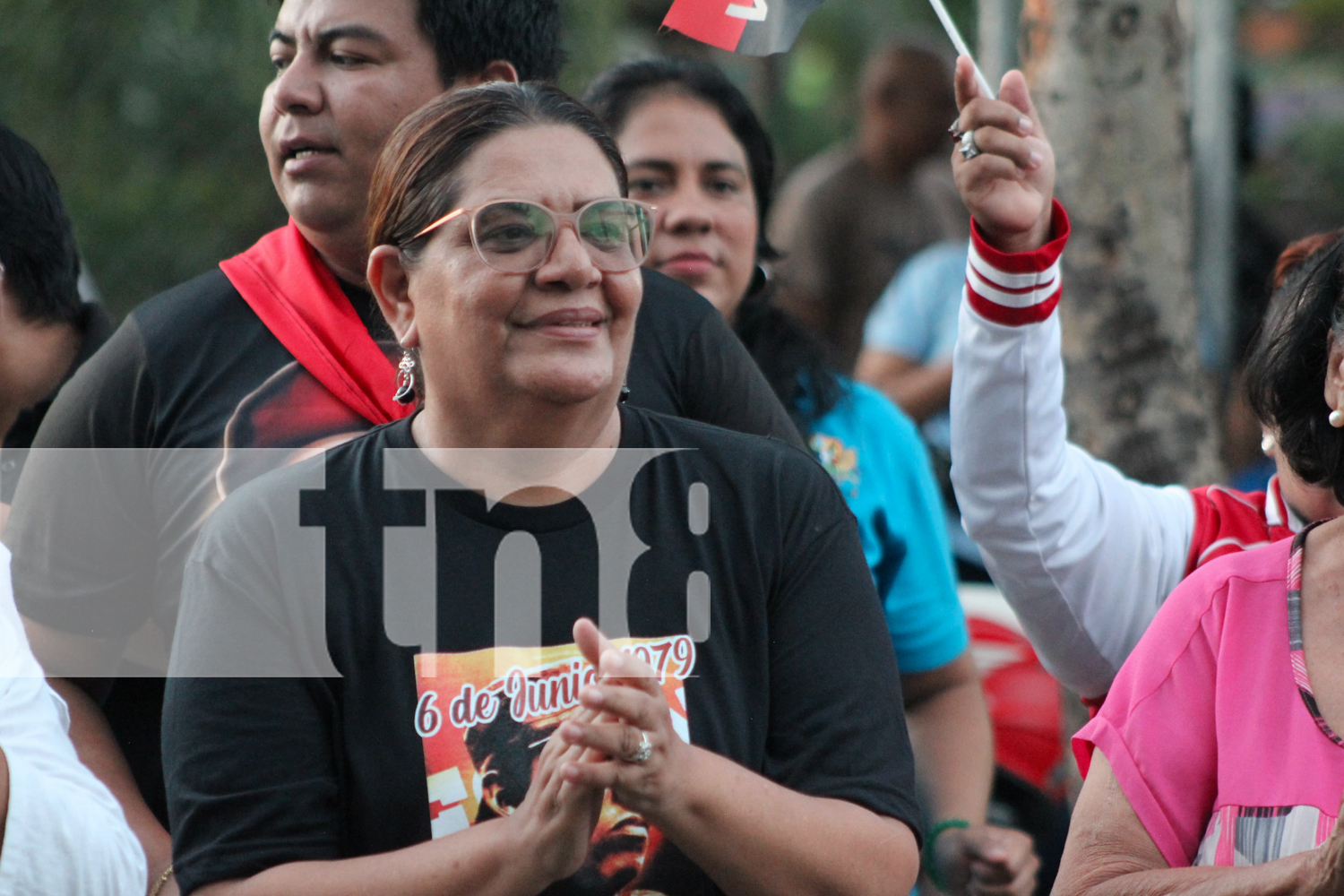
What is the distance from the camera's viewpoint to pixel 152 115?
746 cm

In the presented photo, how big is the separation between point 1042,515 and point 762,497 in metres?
0.55

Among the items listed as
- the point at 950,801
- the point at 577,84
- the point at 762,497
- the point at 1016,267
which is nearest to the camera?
the point at 762,497

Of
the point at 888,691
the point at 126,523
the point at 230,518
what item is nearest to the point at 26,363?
the point at 126,523

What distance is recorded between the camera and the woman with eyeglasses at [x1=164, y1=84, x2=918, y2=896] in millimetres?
1755

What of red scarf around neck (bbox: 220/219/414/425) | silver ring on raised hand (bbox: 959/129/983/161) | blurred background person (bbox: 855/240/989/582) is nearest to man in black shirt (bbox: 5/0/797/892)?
red scarf around neck (bbox: 220/219/414/425)

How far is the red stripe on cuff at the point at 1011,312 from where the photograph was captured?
7.42 feet

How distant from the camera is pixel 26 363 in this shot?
262cm

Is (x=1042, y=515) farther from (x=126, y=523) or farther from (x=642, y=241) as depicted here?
(x=126, y=523)

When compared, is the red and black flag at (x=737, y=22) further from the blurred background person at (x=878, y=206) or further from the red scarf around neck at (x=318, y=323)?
the blurred background person at (x=878, y=206)

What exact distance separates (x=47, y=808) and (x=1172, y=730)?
1.37m

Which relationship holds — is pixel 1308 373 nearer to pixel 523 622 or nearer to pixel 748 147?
pixel 523 622

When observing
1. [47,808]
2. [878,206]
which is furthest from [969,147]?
[878,206]

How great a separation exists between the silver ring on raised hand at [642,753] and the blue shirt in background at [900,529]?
1.33 m

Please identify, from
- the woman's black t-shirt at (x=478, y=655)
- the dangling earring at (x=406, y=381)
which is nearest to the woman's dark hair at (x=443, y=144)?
the dangling earring at (x=406, y=381)
